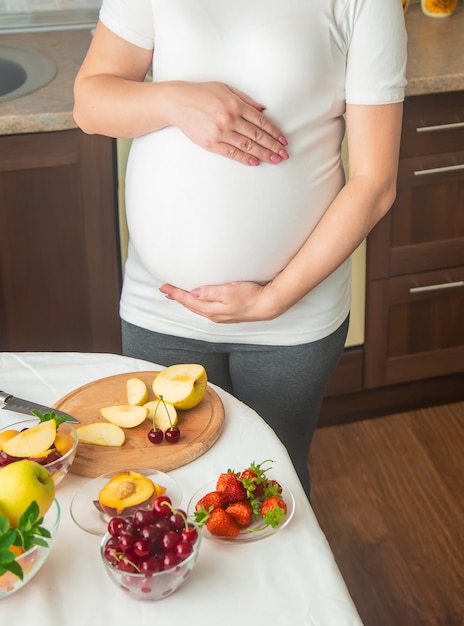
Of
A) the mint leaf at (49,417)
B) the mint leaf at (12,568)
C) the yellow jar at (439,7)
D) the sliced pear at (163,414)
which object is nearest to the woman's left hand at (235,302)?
the sliced pear at (163,414)

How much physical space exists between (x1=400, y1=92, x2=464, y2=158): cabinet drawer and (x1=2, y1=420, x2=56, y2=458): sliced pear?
4.03ft

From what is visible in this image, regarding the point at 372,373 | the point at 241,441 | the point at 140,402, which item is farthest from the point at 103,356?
the point at 372,373

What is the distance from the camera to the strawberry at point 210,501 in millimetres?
943

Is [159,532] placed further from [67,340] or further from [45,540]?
[67,340]

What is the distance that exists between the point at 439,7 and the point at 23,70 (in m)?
→ 1.01

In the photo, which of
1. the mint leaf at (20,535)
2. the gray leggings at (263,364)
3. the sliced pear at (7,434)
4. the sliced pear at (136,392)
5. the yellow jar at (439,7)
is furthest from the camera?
the yellow jar at (439,7)

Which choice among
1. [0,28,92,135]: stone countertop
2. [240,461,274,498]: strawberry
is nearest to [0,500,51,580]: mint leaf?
[240,461,274,498]: strawberry

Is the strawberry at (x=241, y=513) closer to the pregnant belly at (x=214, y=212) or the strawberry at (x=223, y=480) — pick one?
the strawberry at (x=223, y=480)

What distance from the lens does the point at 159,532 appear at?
0.86m

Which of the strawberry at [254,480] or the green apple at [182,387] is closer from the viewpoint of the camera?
the strawberry at [254,480]

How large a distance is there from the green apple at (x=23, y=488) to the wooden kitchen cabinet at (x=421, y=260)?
51.9 inches

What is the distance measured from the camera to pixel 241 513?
0.93 m

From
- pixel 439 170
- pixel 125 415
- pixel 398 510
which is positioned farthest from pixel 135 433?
pixel 439 170

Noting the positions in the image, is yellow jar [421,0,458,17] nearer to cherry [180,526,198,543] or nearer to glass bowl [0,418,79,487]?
glass bowl [0,418,79,487]
